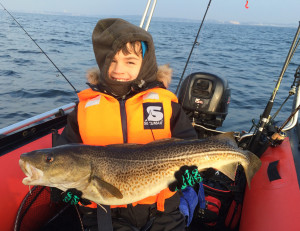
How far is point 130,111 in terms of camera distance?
2.79 metres

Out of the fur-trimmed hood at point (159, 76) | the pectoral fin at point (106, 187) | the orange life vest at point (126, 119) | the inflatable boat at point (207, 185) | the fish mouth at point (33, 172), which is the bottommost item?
the inflatable boat at point (207, 185)

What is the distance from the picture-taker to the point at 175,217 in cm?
266

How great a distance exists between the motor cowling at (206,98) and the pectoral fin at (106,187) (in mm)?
2928

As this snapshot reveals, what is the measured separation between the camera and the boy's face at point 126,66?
2775mm

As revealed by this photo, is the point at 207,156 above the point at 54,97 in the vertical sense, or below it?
above

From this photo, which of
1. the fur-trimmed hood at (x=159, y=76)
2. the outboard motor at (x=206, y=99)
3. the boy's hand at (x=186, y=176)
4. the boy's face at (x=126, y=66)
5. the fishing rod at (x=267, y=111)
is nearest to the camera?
the boy's hand at (x=186, y=176)

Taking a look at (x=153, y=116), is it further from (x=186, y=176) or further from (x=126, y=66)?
(x=186, y=176)

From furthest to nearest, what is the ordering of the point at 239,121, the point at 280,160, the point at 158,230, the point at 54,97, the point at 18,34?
the point at 18,34
the point at 54,97
the point at 239,121
the point at 280,160
the point at 158,230

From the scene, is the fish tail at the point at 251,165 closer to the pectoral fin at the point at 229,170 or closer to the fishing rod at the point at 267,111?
the pectoral fin at the point at 229,170

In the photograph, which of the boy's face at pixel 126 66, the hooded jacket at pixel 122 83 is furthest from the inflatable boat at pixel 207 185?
the boy's face at pixel 126 66

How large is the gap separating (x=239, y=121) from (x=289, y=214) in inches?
256

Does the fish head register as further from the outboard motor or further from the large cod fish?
the outboard motor

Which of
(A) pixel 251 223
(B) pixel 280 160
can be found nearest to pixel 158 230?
(A) pixel 251 223

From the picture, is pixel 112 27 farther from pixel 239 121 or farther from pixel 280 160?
pixel 239 121
